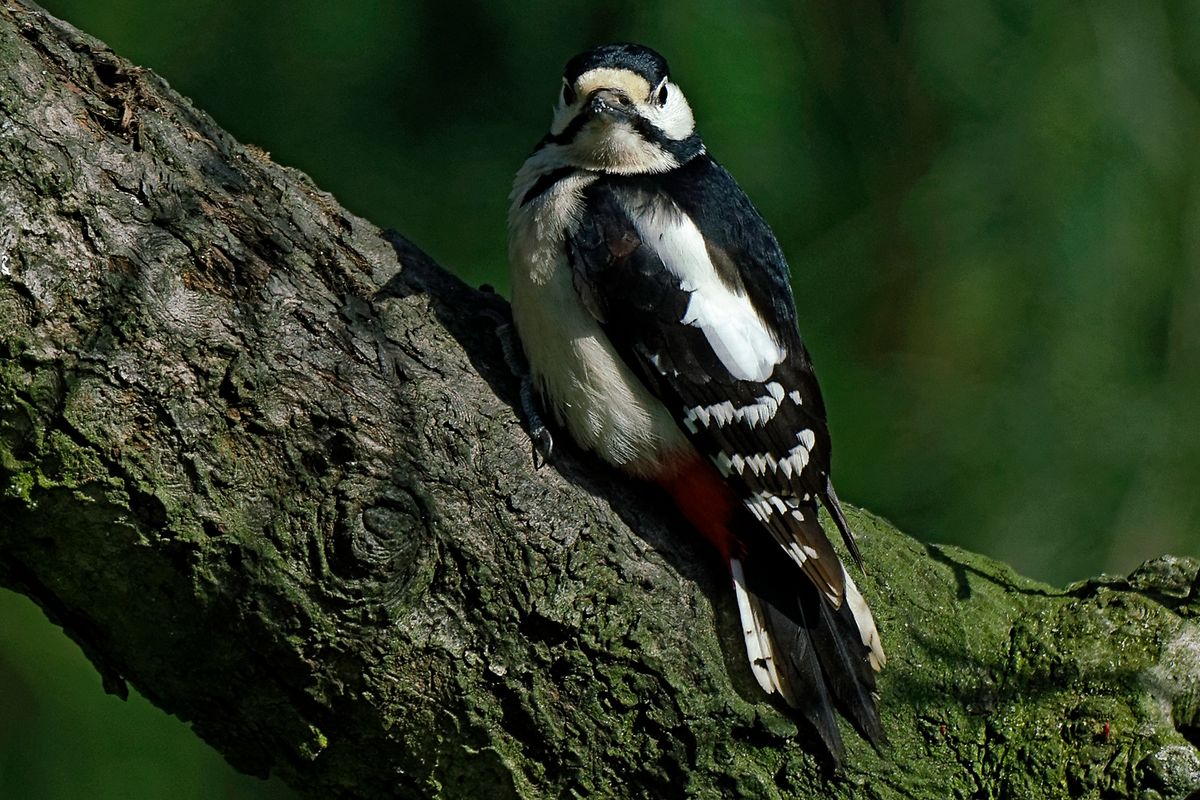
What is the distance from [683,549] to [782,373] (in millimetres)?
445

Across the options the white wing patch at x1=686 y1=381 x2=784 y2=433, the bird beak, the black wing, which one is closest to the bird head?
the bird beak

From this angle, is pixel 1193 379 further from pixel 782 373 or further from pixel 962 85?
pixel 782 373

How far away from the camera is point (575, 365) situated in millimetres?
2160

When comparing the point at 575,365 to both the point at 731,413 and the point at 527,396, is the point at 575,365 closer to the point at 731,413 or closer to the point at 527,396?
the point at 527,396

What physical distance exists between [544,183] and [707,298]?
0.40 metres

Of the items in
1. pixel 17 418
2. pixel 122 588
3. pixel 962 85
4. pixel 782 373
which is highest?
pixel 962 85

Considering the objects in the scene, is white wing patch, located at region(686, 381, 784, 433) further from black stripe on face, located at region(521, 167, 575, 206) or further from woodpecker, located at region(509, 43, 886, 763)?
black stripe on face, located at region(521, 167, 575, 206)

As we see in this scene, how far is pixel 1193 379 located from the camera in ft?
11.5

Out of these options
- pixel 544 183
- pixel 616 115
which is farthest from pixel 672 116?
pixel 544 183

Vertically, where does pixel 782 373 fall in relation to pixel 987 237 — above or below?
below

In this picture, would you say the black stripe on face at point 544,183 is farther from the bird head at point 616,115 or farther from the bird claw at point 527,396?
the bird claw at point 527,396

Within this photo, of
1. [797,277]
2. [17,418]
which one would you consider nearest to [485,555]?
[17,418]

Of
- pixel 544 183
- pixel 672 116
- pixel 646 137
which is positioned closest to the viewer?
pixel 544 183

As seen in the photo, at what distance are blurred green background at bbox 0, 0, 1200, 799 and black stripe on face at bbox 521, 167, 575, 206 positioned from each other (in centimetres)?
115
